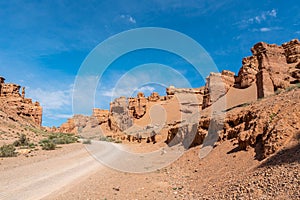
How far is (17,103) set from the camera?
69.6 meters

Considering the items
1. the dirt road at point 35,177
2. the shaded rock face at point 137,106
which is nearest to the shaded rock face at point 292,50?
the dirt road at point 35,177

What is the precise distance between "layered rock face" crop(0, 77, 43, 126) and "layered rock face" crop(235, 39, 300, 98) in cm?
6141

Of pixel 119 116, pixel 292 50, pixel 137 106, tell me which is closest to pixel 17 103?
pixel 119 116

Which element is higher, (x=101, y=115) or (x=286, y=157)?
(x=101, y=115)

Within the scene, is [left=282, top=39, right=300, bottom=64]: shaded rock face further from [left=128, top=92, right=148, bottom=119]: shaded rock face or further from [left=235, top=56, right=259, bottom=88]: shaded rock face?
[left=128, top=92, right=148, bottom=119]: shaded rock face

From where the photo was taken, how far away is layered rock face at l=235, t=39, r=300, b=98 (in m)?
25.0

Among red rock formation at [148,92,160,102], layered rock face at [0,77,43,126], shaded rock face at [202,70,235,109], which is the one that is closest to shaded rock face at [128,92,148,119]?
red rock formation at [148,92,160,102]

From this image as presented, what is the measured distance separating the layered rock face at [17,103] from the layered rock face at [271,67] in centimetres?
6141

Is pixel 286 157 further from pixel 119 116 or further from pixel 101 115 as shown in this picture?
pixel 101 115

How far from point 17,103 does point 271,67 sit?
223ft

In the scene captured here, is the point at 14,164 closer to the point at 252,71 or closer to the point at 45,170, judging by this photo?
the point at 45,170

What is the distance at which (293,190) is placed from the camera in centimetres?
581

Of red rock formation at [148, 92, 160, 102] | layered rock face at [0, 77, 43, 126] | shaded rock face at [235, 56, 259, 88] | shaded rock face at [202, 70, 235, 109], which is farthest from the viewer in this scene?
red rock formation at [148, 92, 160, 102]

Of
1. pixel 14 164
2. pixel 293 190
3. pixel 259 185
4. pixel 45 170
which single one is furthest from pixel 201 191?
pixel 14 164
